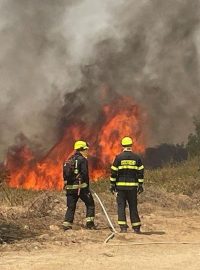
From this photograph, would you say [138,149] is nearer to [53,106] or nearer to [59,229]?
[53,106]

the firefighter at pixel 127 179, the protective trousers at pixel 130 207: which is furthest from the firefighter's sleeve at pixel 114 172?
the protective trousers at pixel 130 207

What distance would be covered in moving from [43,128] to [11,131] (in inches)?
66.1

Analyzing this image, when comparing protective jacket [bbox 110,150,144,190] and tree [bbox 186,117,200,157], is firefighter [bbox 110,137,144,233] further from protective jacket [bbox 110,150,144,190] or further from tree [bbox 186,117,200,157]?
tree [bbox 186,117,200,157]

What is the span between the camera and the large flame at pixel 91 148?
22.0 metres

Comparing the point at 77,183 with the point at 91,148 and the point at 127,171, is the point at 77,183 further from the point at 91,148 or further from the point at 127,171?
the point at 91,148

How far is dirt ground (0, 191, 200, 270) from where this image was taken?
23.3 feet

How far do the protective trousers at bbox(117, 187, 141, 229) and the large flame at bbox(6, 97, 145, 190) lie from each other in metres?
10.9

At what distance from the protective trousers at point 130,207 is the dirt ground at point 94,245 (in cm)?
26

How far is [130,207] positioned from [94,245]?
1.74 m

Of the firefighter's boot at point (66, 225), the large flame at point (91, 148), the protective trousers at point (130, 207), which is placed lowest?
the firefighter's boot at point (66, 225)

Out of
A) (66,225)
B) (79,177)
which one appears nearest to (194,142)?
(79,177)

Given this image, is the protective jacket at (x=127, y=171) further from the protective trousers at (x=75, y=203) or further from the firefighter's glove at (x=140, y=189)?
the protective trousers at (x=75, y=203)

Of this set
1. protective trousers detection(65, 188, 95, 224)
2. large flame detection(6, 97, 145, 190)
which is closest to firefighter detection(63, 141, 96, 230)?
protective trousers detection(65, 188, 95, 224)

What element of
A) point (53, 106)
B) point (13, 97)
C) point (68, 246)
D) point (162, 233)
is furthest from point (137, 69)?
point (68, 246)
